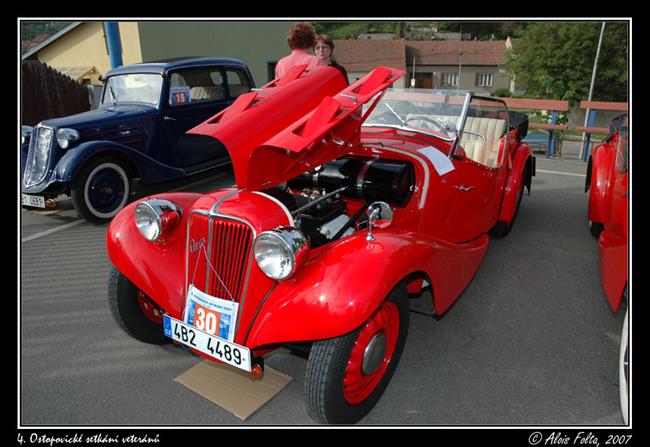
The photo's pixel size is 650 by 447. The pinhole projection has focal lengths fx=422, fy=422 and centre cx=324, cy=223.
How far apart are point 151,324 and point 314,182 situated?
4.78 ft

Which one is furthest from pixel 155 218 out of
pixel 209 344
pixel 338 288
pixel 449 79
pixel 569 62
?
pixel 449 79

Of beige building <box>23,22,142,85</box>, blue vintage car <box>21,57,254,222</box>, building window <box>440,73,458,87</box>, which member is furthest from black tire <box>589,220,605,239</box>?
building window <box>440,73,458,87</box>

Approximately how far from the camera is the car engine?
262 cm

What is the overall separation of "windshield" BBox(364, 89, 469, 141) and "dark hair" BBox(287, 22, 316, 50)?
3.66 feet

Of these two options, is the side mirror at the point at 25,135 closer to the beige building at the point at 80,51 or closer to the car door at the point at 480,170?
the car door at the point at 480,170

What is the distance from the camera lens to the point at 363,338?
206 cm

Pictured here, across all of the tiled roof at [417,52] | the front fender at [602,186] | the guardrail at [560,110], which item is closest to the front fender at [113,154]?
the front fender at [602,186]

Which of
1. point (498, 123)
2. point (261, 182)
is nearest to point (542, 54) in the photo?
point (498, 123)

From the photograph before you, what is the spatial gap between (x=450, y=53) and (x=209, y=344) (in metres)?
49.1

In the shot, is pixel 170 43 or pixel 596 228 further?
pixel 170 43

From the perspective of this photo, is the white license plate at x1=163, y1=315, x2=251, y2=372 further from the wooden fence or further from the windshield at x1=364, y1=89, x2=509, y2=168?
the wooden fence

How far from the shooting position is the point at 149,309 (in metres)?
2.68

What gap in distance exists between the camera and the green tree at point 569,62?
104ft

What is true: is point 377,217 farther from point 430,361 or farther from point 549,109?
point 549,109
